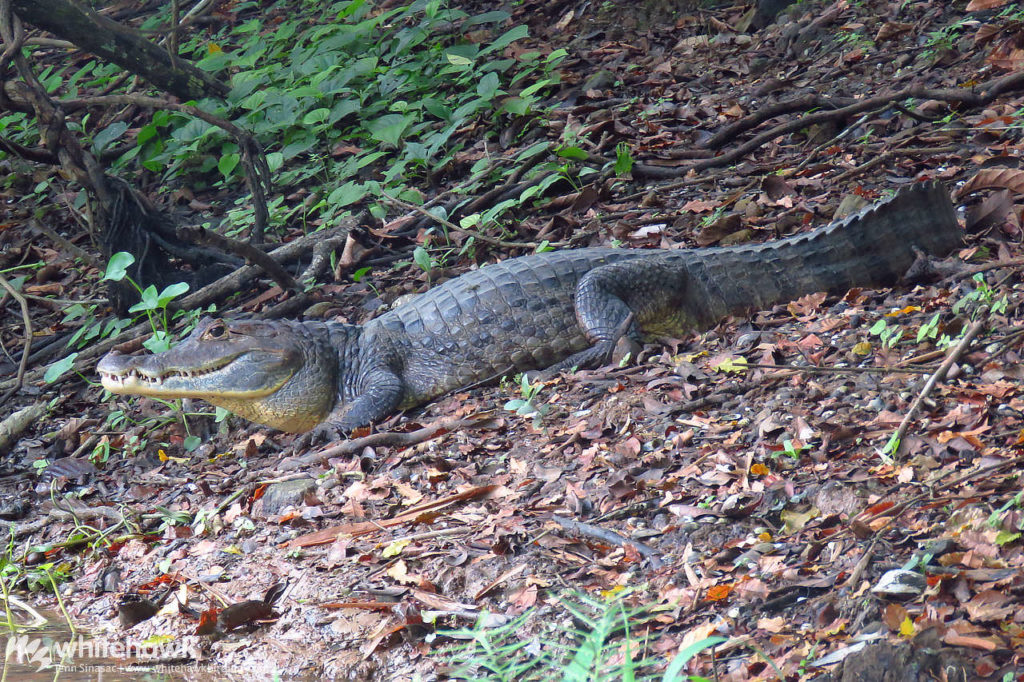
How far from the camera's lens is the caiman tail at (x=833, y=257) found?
16.1ft

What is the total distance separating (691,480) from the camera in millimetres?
3426

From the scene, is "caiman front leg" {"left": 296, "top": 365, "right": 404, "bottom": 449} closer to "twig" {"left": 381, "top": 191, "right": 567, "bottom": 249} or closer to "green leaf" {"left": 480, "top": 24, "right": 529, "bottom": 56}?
"twig" {"left": 381, "top": 191, "right": 567, "bottom": 249}

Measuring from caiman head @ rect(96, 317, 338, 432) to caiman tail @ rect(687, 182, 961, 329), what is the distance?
86.7 inches

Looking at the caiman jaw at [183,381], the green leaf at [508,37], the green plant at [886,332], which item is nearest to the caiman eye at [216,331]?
the caiman jaw at [183,381]

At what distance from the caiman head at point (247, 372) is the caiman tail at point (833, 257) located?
86.7 inches

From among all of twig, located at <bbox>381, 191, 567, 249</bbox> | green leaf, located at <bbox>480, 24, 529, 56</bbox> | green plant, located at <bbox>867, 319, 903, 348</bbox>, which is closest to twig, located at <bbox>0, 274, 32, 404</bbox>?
twig, located at <bbox>381, 191, 567, 249</bbox>

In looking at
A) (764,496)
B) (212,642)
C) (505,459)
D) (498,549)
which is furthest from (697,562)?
(212,642)

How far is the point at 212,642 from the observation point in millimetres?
3369

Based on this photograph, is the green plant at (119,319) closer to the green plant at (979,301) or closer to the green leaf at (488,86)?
the green leaf at (488,86)

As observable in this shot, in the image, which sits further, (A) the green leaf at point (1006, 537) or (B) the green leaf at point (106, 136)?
(B) the green leaf at point (106, 136)

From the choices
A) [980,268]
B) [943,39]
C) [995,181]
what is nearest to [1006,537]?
[980,268]

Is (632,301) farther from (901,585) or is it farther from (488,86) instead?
(488,86)

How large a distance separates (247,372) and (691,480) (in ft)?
9.42

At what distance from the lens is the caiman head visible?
516cm
